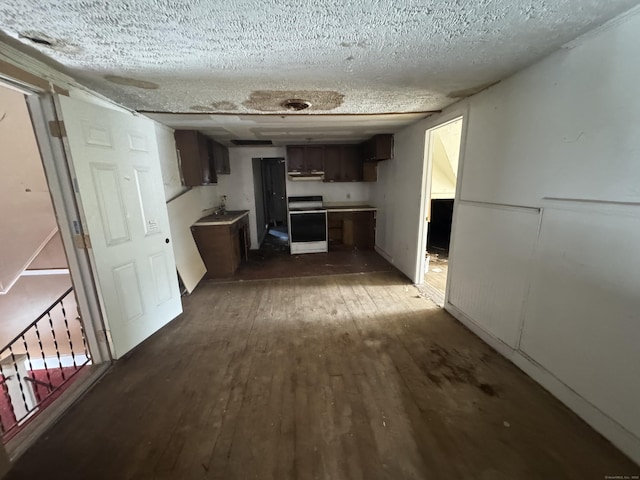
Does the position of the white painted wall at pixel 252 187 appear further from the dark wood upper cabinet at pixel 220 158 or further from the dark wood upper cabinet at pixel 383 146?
the dark wood upper cabinet at pixel 383 146

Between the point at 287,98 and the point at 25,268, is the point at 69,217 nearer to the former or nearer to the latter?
the point at 287,98

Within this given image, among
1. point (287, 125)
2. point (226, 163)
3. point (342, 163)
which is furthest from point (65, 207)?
point (342, 163)

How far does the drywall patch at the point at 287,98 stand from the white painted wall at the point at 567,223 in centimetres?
130

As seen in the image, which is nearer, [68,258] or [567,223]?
[567,223]

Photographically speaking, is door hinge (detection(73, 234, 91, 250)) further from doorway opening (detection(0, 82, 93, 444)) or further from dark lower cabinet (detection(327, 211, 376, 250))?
dark lower cabinet (detection(327, 211, 376, 250))

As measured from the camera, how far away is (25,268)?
3207 mm

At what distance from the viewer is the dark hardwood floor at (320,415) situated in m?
1.26

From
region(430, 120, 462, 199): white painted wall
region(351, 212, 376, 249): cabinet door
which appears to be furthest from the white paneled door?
region(430, 120, 462, 199): white painted wall

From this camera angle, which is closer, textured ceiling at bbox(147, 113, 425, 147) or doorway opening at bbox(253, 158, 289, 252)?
textured ceiling at bbox(147, 113, 425, 147)

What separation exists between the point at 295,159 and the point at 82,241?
3789 millimetres

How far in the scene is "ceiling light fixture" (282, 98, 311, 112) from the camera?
2.34 meters

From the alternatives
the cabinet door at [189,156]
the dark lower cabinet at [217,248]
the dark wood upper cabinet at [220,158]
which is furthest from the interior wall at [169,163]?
the dark wood upper cabinet at [220,158]

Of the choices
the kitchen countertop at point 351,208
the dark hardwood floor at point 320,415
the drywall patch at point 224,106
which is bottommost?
the dark hardwood floor at point 320,415

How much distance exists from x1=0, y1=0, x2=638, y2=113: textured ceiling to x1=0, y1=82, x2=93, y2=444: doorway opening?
5.12 ft
